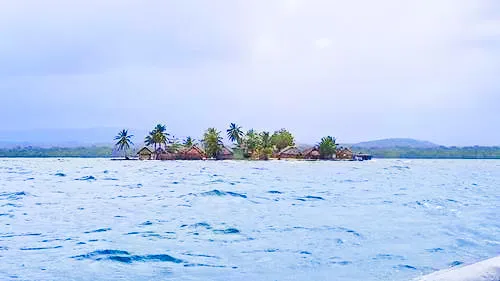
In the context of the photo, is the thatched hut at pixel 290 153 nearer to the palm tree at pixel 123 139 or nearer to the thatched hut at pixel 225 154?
the thatched hut at pixel 225 154

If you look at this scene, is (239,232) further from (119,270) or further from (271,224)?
(119,270)

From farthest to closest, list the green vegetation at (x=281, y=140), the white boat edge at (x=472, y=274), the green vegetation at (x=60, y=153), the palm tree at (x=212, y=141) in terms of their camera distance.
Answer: the green vegetation at (x=60, y=153), the green vegetation at (x=281, y=140), the palm tree at (x=212, y=141), the white boat edge at (x=472, y=274)

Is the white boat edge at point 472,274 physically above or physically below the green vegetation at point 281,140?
below

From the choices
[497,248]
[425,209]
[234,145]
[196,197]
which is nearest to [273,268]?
[497,248]

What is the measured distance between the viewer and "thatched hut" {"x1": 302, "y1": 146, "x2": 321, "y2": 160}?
3953 inches

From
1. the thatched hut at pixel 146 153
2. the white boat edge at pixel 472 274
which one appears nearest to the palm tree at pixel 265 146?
the thatched hut at pixel 146 153

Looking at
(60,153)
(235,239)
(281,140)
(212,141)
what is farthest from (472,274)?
(60,153)

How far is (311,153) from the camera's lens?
332ft

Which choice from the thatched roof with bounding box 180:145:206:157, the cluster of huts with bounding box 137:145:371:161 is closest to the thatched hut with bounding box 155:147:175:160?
the cluster of huts with bounding box 137:145:371:161

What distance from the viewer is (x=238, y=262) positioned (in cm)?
715

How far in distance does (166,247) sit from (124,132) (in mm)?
94276

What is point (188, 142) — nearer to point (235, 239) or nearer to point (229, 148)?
point (229, 148)

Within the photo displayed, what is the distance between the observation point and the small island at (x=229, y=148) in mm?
95062

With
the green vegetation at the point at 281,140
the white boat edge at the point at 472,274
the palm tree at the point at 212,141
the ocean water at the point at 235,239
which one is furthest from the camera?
the green vegetation at the point at 281,140
